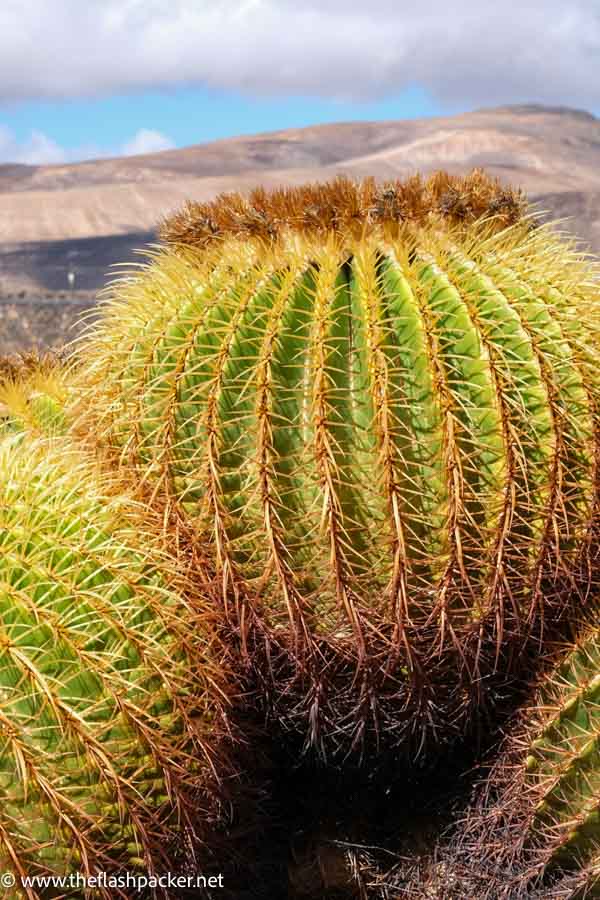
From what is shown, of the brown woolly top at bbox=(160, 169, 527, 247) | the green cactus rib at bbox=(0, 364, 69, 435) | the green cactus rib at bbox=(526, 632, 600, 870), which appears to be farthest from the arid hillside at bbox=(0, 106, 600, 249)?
the green cactus rib at bbox=(526, 632, 600, 870)

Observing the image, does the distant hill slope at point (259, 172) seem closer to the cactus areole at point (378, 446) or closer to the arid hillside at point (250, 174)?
the arid hillside at point (250, 174)

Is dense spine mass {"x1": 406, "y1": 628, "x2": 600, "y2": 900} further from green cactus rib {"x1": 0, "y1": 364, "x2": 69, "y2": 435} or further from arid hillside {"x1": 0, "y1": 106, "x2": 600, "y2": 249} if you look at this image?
arid hillside {"x1": 0, "y1": 106, "x2": 600, "y2": 249}

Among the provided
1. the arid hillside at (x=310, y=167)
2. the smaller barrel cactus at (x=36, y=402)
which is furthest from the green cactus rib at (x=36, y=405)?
the arid hillside at (x=310, y=167)

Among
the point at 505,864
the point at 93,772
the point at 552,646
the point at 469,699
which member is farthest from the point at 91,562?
the point at 505,864

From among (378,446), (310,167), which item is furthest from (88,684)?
(310,167)

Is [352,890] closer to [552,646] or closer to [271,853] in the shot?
[271,853]

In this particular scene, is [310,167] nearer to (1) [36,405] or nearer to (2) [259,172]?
(2) [259,172]
